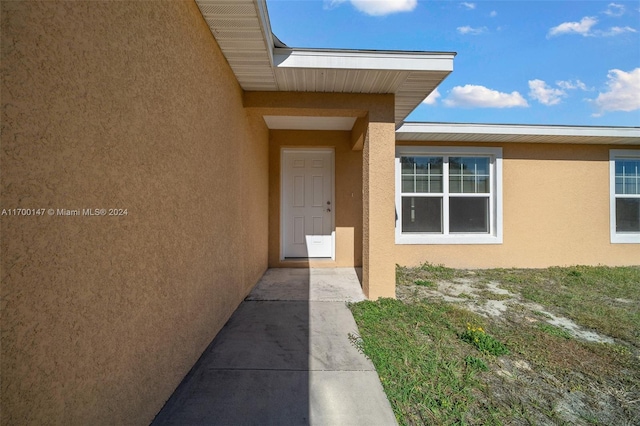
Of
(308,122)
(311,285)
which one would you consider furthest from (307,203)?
(311,285)

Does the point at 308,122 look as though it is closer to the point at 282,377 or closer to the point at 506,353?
the point at 282,377

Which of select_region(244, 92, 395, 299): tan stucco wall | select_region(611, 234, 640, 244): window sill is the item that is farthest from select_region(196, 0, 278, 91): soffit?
select_region(611, 234, 640, 244): window sill

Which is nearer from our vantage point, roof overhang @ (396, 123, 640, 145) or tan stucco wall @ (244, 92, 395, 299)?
tan stucco wall @ (244, 92, 395, 299)

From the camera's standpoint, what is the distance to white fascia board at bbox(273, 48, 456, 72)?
2904 mm

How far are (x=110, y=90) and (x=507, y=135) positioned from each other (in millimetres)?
6264

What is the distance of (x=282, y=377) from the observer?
2051 mm

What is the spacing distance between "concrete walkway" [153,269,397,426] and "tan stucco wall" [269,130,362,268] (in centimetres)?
217

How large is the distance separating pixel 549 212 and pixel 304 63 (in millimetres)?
6107

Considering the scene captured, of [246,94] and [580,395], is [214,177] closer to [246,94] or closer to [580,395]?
[246,94]

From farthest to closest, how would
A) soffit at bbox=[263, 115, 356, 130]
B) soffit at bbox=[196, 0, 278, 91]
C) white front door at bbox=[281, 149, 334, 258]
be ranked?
white front door at bbox=[281, 149, 334, 258] < soffit at bbox=[263, 115, 356, 130] < soffit at bbox=[196, 0, 278, 91]

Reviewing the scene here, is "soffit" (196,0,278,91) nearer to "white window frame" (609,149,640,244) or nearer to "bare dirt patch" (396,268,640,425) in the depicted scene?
"bare dirt patch" (396,268,640,425)

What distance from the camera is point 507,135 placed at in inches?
209

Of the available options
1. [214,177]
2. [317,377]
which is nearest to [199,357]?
[317,377]

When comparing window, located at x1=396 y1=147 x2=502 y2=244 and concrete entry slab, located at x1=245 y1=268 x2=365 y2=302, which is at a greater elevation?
window, located at x1=396 y1=147 x2=502 y2=244
